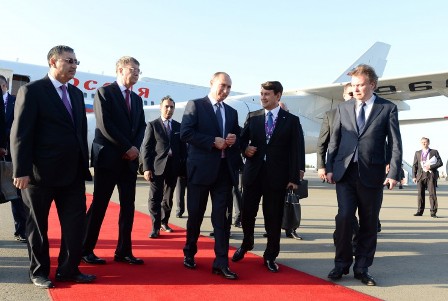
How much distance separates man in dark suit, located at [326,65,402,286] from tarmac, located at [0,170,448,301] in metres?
0.26

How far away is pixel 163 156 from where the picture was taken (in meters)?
5.66

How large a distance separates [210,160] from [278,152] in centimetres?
64

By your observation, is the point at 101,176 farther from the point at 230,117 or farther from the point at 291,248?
the point at 291,248

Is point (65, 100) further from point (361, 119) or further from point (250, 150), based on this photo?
point (361, 119)

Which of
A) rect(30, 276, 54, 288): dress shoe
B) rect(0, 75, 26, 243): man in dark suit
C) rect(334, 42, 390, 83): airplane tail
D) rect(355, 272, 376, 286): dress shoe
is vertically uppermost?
rect(334, 42, 390, 83): airplane tail

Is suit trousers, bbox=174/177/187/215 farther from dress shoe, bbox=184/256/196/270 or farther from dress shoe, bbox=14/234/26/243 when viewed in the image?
dress shoe, bbox=184/256/196/270

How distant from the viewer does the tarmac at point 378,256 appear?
3.29 m

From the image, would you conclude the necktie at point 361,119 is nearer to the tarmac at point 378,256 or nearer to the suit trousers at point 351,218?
the suit trousers at point 351,218

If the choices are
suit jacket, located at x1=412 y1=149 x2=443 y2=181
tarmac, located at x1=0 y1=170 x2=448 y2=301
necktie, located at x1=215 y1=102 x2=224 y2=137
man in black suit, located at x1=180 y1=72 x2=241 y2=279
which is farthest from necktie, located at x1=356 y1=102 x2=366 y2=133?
suit jacket, located at x1=412 y1=149 x2=443 y2=181

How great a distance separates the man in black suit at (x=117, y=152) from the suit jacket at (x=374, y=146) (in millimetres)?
1799

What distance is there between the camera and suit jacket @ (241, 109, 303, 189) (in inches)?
156

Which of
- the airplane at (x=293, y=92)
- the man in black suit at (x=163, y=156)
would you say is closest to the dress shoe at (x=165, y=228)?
the man in black suit at (x=163, y=156)

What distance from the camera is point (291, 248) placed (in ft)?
16.3

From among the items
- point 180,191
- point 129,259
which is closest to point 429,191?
point 180,191
